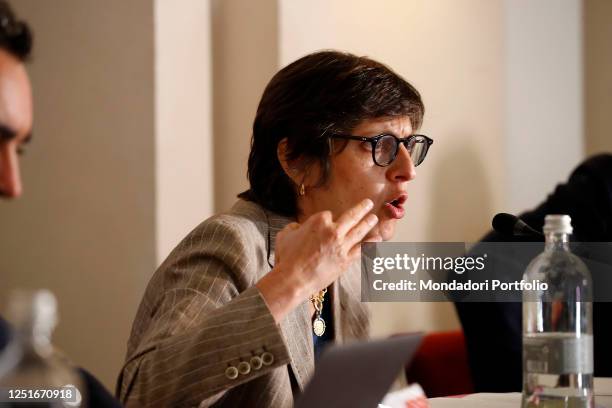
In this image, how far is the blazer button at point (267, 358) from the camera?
120 centimetres

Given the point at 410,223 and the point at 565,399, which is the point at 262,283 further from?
the point at 410,223

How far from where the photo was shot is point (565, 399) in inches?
44.6

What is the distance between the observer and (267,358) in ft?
3.93

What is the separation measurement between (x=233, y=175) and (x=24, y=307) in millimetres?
2123

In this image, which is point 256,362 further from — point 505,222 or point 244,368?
point 505,222

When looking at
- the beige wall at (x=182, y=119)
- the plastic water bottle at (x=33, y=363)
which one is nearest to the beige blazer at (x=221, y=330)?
the plastic water bottle at (x=33, y=363)

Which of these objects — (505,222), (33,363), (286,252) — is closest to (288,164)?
(286,252)

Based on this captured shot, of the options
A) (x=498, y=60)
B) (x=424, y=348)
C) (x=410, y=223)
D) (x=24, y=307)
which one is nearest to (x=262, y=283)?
(x=24, y=307)

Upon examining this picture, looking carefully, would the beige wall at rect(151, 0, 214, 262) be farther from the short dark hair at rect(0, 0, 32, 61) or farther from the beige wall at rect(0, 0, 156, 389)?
the short dark hair at rect(0, 0, 32, 61)

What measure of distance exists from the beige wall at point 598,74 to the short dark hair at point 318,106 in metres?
2.45

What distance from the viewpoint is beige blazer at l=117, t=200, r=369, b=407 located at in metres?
1.21

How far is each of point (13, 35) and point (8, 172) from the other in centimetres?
14

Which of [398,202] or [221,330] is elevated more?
[398,202]

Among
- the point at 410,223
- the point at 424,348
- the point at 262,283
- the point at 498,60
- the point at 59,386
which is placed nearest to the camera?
the point at 59,386
